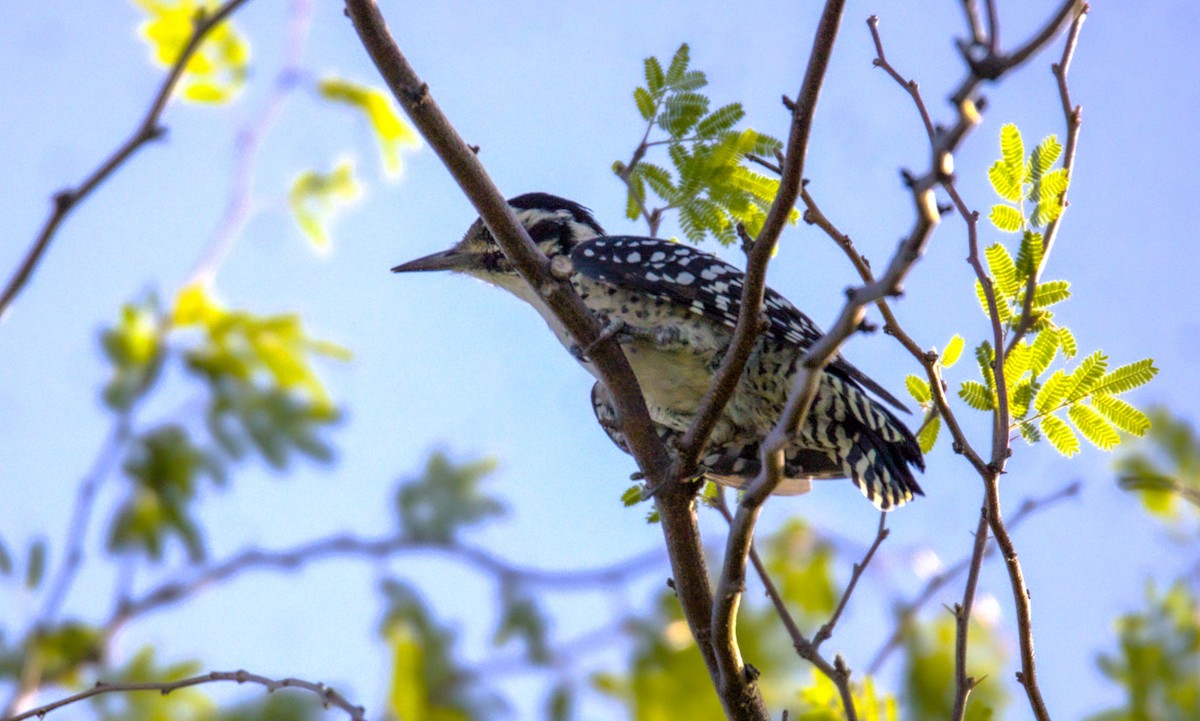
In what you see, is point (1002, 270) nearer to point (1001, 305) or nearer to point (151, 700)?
point (1001, 305)

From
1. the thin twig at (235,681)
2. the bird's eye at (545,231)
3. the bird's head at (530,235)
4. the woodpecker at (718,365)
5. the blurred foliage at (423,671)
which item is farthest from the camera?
the bird's eye at (545,231)

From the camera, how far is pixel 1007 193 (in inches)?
132

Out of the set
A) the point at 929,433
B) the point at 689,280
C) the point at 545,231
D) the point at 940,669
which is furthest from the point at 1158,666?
the point at 545,231

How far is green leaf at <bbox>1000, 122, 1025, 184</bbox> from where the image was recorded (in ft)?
10.9

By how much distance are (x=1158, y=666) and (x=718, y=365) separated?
196 centimetres

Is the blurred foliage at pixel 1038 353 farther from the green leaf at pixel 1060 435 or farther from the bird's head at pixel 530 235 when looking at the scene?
the bird's head at pixel 530 235

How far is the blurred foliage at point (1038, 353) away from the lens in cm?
329

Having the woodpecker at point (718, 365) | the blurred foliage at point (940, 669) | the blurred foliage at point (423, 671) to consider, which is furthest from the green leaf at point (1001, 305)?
the blurred foliage at point (423, 671)

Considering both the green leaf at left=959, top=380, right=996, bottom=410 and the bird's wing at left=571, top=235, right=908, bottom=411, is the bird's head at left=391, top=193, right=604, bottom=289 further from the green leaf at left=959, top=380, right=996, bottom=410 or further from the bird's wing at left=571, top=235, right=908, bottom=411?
the green leaf at left=959, top=380, right=996, bottom=410

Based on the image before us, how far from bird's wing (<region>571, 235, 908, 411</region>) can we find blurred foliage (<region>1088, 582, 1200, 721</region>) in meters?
1.43

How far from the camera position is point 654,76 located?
394 cm

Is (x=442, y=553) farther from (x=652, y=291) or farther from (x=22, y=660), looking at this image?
(x=652, y=291)

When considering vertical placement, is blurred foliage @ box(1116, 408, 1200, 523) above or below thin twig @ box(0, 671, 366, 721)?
above

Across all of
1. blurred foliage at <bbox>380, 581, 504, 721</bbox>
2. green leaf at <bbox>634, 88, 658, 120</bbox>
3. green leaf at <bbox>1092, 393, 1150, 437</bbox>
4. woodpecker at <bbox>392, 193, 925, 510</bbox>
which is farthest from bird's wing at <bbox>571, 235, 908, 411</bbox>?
blurred foliage at <bbox>380, 581, 504, 721</bbox>
